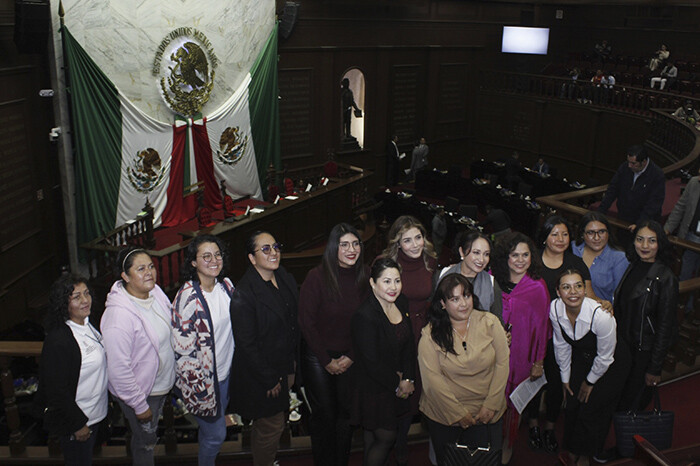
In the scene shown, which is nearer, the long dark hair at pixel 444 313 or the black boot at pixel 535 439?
the long dark hair at pixel 444 313

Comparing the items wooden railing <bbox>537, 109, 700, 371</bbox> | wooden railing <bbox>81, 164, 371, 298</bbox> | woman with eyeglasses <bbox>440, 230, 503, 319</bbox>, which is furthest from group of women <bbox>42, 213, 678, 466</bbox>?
wooden railing <bbox>81, 164, 371, 298</bbox>

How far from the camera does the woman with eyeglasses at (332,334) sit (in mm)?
3457

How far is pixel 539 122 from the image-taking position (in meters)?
15.4

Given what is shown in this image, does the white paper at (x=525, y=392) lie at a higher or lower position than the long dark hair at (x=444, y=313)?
lower

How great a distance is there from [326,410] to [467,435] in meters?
0.75

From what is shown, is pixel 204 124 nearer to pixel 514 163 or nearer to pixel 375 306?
pixel 514 163

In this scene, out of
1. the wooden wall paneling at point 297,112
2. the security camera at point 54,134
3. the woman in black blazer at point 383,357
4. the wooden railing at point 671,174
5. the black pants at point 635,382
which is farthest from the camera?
the wooden wall paneling at point 297,112

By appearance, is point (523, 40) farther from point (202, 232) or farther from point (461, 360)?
point (461, 360)

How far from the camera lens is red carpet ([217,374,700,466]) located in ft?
12.5

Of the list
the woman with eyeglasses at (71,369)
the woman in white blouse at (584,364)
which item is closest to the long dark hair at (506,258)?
the woman in white blouse at (584,364)

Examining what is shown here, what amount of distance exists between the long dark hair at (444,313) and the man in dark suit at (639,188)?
3258mm

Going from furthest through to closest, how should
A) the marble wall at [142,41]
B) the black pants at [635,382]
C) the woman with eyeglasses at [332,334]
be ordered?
the marble wall at [142,41] < the black pants at [635,382] < the woman with eyeglasses at [332,334]

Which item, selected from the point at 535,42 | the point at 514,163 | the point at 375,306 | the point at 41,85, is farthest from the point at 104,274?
the point at 535,42

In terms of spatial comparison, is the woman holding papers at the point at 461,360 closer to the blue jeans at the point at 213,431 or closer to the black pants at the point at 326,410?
the black pants at the point at 326,410
